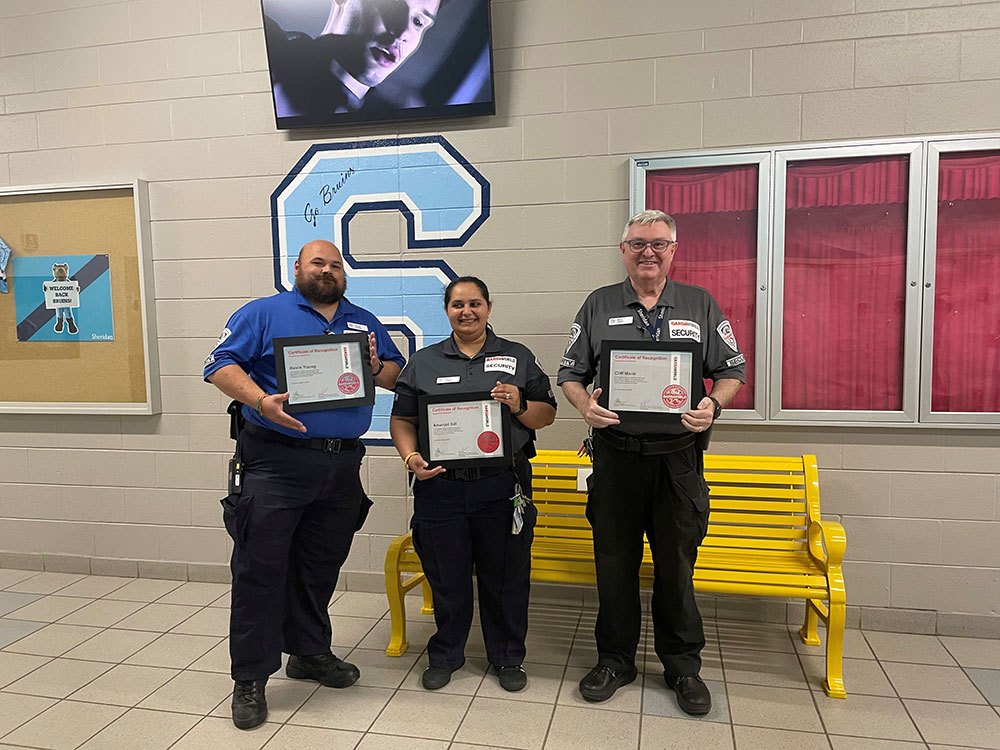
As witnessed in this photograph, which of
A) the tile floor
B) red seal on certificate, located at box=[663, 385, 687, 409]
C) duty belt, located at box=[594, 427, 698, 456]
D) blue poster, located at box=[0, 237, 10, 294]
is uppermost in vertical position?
blue poster, located at box=[0, 237, 10, 294]

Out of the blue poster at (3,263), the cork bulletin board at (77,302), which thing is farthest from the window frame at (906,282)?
the blue poster at (3,263)

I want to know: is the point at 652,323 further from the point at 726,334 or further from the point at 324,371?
the point at 324,371

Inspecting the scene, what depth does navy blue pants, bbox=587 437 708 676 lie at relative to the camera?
2453 mm

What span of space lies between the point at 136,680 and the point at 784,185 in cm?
339

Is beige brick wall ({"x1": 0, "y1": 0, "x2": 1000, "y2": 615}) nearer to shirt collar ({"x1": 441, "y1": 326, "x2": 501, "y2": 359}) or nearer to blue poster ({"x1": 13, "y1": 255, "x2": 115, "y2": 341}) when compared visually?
→ blue poster ({"x1": 13, "y1": 255, "x2": 115, "y2": 341})

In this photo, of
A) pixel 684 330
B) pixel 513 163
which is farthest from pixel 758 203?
pixel 513 163

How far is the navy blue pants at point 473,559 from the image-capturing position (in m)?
2.61

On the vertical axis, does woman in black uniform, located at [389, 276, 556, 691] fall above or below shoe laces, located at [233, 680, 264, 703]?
above

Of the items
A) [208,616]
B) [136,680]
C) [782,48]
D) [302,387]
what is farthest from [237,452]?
[782,48]

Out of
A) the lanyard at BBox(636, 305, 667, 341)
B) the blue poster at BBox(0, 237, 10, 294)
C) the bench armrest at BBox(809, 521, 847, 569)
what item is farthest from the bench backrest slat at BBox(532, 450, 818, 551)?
the blue poster at BBox(0, 237, 10, 294)

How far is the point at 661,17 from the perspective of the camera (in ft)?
10.3

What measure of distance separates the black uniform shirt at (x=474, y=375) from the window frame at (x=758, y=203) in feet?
3.37

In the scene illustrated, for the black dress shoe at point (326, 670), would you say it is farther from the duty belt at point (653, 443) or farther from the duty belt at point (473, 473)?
the duty belt at point (653, 443)

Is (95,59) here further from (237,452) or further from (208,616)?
(208,616)
